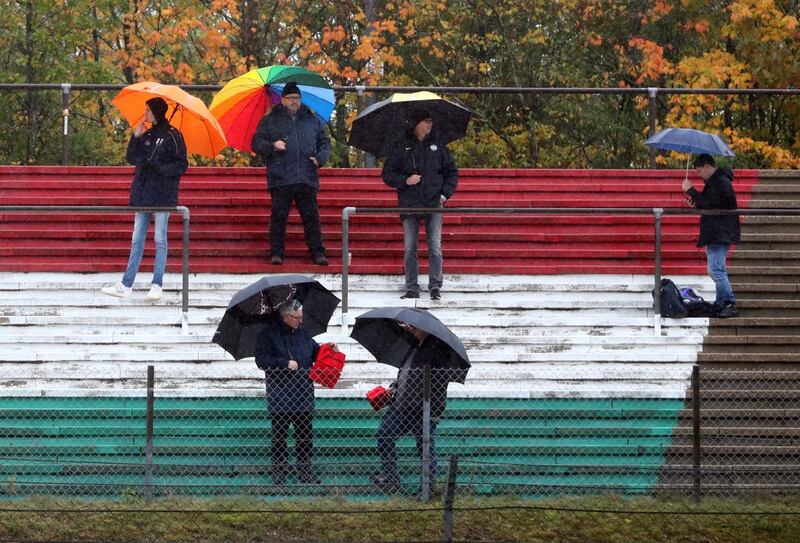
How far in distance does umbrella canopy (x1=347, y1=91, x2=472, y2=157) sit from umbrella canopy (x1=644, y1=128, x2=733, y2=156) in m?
1.87

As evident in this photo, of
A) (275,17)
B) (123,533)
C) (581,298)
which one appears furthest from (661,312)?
(275,17)

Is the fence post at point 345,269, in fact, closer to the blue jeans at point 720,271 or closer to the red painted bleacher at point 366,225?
the red painted bleacher at point 366,225

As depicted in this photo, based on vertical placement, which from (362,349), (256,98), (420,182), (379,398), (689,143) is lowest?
(379,398)

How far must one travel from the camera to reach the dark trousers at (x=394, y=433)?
11352 millimetres

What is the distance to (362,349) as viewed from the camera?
13.4m

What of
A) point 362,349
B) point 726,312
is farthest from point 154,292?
point 726,312

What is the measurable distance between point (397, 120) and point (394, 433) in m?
4.27

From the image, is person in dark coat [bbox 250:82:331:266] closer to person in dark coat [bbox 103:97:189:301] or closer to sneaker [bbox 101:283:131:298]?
person in dark coat [bbox 103:97:189:301]

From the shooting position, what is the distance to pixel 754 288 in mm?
14586

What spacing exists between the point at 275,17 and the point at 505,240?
47.6 ft

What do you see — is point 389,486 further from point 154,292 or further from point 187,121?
point 187,121

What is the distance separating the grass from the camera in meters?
10.7

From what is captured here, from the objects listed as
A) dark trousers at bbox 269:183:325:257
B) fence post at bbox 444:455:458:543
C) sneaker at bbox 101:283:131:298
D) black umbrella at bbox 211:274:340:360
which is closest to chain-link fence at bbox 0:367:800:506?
black umbrella at bbox 211:274:340:360

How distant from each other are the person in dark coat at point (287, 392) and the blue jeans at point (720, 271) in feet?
13.9
